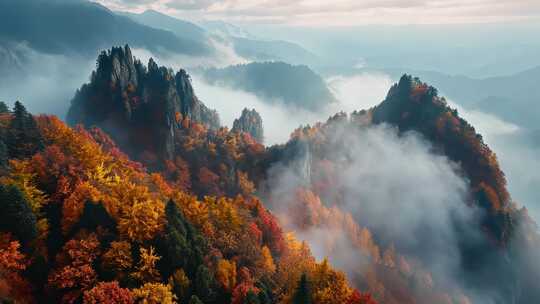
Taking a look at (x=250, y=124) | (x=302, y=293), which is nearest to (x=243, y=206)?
(x=302, y=293)

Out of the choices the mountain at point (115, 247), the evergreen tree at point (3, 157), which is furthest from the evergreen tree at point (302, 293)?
the evergreen tree at point (3, 157)

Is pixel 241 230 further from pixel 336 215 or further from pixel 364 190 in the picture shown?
pixel 364 190

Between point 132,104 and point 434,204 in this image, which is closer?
point 132,104

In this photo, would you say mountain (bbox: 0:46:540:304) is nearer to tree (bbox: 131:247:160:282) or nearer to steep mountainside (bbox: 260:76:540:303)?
tree (bbox: 131:247:160:282)

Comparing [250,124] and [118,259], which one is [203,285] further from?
[250,124]

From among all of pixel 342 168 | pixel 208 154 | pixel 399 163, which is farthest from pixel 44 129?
pixel 399 163

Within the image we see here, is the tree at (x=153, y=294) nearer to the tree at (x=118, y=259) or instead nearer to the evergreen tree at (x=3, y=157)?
the tree at (x=118, y=259)
